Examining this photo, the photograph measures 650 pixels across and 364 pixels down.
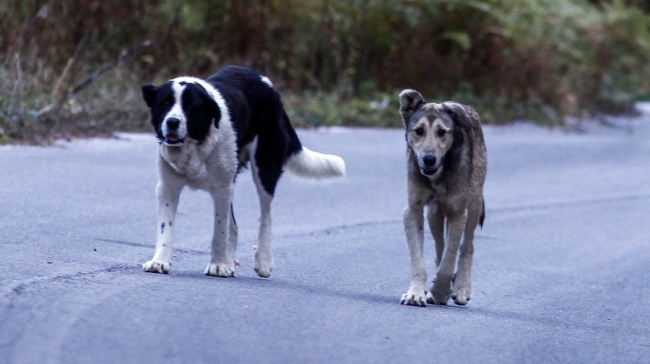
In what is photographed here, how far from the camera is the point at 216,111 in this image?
304 inches

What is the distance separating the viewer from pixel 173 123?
757 centimetres

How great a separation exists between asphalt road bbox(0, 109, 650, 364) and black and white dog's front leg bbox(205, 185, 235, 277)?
0.50 feet

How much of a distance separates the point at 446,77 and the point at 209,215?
47.0 feet

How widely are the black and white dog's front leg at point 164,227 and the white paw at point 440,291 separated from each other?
5.08 ft

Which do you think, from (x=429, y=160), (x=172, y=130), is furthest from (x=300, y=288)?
(x=172, y=130)

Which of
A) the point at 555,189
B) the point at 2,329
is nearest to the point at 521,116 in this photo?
the point at 555,189

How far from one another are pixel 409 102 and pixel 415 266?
1.01m

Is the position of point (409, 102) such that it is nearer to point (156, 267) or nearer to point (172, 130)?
point (172, 130)

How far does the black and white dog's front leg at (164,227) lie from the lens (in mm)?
7613

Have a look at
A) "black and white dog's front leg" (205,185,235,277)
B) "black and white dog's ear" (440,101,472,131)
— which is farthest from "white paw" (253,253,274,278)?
"black and white dog's ear" (440,101,472,131)

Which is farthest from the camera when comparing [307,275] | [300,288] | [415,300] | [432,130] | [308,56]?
[308,56]

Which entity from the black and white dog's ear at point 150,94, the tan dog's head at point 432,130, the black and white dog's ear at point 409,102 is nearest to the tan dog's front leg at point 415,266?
the tan dog's head at point 432,130

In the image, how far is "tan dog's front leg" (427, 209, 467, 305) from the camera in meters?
7.74

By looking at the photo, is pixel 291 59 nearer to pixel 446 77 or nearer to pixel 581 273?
pixel 446 77
